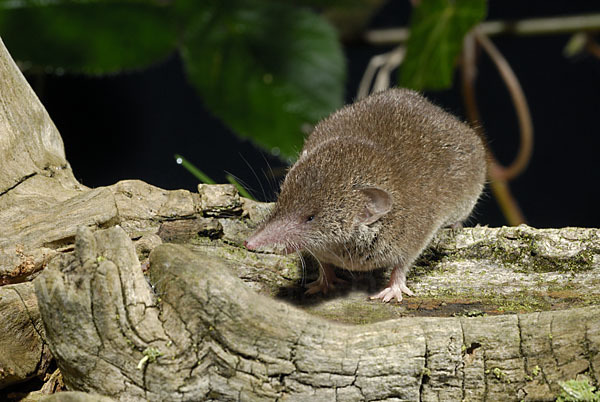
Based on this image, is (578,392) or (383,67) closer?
(578,392)

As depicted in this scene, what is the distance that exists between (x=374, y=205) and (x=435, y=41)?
1568 millimetres

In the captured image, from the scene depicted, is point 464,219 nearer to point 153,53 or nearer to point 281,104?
point 281,104

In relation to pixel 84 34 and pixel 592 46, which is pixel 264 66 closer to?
pixel 84 34

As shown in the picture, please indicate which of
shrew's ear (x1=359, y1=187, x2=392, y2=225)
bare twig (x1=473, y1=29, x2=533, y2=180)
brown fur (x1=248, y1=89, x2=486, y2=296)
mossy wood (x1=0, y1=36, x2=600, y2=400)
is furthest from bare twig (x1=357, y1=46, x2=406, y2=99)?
mossy wood (x1=0, y1=36, x2=600, y2=400)

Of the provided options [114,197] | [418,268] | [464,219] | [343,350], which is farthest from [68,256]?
[464,219]

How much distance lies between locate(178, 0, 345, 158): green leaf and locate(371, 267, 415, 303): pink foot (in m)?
1.34

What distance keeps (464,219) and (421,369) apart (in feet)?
4.98

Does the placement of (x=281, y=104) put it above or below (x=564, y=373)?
above

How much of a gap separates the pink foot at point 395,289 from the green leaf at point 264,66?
4.39 feet

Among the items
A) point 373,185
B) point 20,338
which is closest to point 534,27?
point 373,185

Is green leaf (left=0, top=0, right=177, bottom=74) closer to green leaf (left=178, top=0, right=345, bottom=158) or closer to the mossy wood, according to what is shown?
green leaf (left=178, top=0, right=345, bottom=158)

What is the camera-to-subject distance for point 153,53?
3.87 meters

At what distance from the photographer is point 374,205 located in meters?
2.74

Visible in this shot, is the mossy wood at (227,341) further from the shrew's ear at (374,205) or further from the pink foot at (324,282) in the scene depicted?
the shrew's ear at (374,205)
